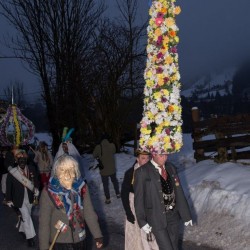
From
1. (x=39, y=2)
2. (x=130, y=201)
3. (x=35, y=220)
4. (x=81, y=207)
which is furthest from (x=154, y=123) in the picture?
(x=39, y=2)

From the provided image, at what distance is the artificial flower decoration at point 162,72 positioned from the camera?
766 centimetres

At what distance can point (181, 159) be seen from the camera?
54.4 ft

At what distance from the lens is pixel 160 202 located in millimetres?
5086

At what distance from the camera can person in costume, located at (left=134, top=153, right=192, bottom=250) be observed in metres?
5.07

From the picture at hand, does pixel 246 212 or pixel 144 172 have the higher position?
pixel 144 172

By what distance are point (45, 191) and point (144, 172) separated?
1.34 metres

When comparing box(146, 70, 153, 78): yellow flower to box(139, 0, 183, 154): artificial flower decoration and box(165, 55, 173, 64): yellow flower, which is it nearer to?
box(139, 0, 183, 154): artificial flower decoration

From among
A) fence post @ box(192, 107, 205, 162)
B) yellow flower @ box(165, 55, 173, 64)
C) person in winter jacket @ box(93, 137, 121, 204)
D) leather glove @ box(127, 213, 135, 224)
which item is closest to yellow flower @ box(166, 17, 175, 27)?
yellow flower @ box(165, 55, 173, 64)

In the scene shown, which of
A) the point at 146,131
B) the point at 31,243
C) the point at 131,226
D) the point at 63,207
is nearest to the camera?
the point at 63,207

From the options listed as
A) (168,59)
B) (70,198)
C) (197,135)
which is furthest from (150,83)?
(197,135)

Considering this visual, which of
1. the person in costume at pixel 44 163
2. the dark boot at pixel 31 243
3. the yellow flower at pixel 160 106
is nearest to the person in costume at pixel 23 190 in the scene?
the dark boot at pixel 31 243

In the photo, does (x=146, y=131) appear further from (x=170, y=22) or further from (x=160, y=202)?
(x=160, y=202)

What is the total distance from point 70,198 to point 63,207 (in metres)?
0.11

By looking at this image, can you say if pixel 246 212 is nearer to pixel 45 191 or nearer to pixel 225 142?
pixel 225 142
